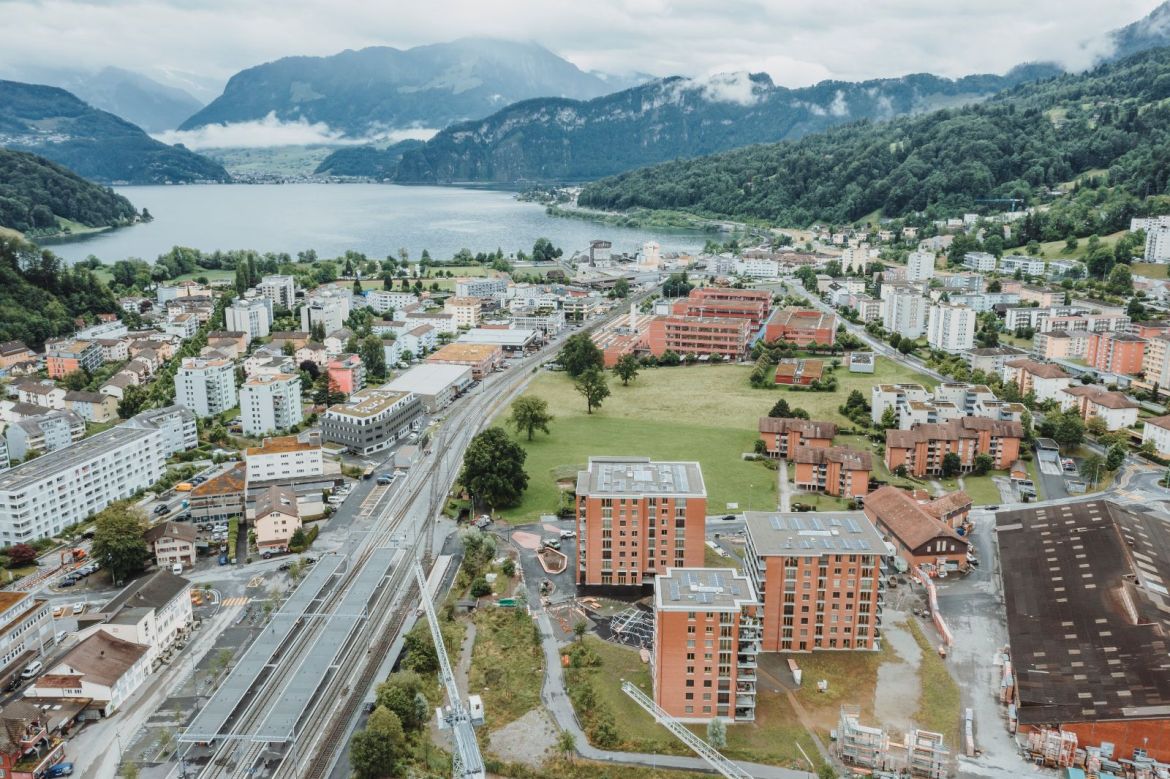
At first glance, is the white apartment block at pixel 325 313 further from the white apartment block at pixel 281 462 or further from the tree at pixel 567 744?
the tree at pixel 567 744

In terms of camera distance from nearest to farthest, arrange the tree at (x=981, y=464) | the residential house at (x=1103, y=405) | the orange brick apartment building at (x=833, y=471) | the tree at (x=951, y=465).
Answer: the orange brick apartment building at (x=833, y=471), the tree at (x=951, y=465), the tree at (x=981, y=464), the residential house at (x=1103, y=405)

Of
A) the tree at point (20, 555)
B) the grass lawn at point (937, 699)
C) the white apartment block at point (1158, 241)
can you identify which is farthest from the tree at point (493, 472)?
the white apartment block at point (1158, 241)

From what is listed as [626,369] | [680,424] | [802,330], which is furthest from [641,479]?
[802,330]

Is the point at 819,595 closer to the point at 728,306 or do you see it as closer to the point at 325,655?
the point at 325,655

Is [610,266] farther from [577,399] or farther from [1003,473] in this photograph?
[1003,473]

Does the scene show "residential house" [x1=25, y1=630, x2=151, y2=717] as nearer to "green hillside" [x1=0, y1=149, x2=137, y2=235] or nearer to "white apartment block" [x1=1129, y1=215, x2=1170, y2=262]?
"white apartment block" [x1=1129, y1=215, x2=1170, y2=262]

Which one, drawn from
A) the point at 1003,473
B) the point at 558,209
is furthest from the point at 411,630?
the point at 558,209
